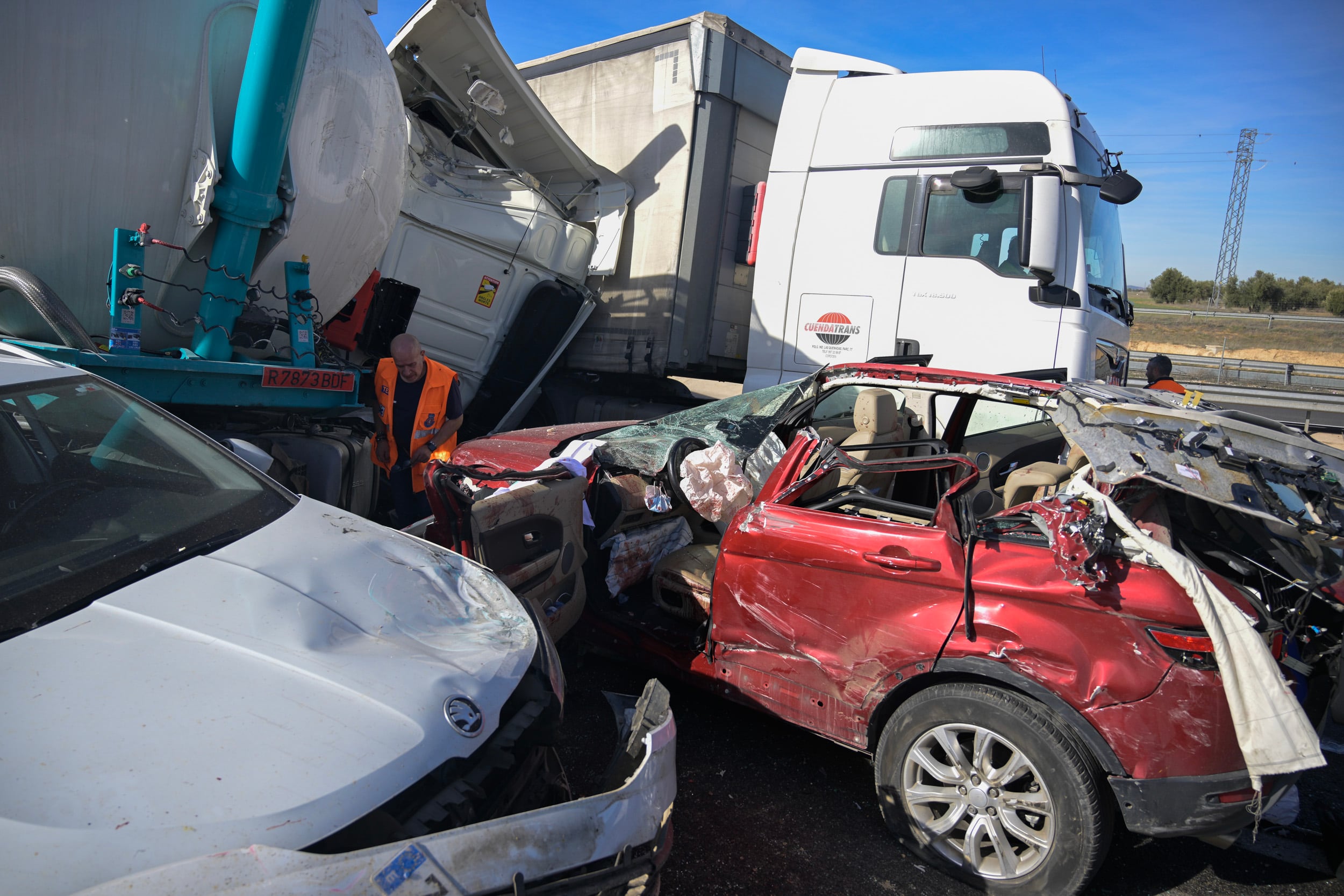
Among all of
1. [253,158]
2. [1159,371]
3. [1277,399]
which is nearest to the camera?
[253,158]

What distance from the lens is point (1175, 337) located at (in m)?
28.2

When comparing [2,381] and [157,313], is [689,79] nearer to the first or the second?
[157,313]

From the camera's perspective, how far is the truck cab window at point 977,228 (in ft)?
18.6

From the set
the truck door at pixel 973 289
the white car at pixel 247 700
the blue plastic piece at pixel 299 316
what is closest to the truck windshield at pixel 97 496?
the white car at pixel 247 700

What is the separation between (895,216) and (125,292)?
497cm

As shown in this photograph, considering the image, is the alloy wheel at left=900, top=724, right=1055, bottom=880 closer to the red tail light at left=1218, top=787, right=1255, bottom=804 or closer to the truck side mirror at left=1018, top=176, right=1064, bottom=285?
the red tail light at left=1218, top=787, right=1255, bottom=804

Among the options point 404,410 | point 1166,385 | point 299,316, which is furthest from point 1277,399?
point 299,316

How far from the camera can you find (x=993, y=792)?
2484 mm

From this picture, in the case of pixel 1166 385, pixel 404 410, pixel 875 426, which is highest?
pixel 1166 385

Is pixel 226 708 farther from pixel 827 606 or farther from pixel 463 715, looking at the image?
pixel 827 606

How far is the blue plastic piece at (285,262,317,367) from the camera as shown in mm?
4605

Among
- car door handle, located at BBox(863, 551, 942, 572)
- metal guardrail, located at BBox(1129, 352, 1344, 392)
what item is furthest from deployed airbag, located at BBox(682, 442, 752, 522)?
metal guardrail, located at BBox(1129, 352, 1344, 392)

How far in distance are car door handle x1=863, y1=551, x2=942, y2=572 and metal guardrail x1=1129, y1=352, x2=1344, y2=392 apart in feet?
47.9

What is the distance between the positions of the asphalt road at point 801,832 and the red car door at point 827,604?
0.34 metres
